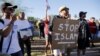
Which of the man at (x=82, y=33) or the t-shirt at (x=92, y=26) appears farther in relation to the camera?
the t-shirt at (x=92, y=26)

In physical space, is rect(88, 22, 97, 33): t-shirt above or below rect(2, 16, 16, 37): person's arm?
below

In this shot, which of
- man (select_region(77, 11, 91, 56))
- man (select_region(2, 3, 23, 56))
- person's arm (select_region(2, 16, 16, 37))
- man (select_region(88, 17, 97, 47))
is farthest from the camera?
man (select_region(88, 17, 97, 47))

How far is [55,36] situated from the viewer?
9.41 metres

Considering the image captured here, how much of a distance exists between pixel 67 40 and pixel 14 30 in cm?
212

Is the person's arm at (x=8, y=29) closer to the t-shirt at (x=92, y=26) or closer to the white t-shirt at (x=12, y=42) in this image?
the white t-shirt at (x=12, y=42)

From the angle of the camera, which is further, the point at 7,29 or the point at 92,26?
the point at 92,26

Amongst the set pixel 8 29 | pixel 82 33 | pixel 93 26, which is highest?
pixel 8 29

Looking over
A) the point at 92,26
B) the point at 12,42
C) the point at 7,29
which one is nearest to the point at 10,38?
the point at 12,42

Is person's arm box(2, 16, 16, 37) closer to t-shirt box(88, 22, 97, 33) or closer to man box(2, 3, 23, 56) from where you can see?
man box(2, 3, 23, 56)

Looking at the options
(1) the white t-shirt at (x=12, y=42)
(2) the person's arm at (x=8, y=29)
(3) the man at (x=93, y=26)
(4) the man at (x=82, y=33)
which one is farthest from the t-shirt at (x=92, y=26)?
(2) the person's arm at (x=8, y=29)

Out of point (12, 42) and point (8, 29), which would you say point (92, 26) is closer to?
point (12, 42)

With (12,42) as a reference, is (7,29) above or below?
above

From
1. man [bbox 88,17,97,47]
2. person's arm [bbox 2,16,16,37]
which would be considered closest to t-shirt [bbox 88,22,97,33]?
man [bbox 88,17,97,47]

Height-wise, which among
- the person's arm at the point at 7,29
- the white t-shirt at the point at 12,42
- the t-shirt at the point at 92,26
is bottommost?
the t-shirt at the point at 92,26
